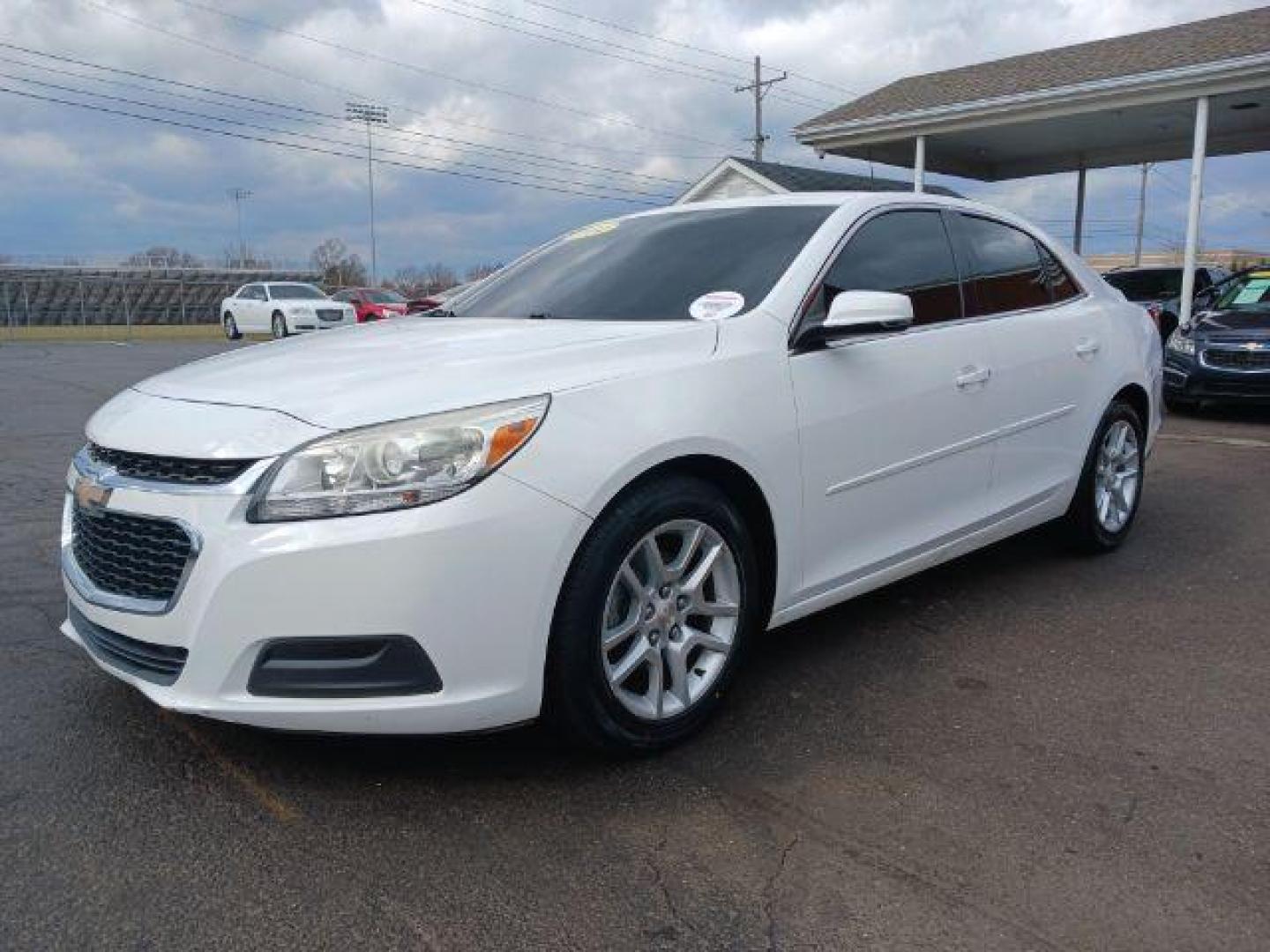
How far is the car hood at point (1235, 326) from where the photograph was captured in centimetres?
1026

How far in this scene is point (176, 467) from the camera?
263 centimetres

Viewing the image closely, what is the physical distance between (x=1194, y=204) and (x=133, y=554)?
16.2m

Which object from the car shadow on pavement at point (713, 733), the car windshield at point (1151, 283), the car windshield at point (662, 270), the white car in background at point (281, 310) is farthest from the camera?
the white car in background at point (281, 310)

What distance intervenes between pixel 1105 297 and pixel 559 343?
127 inches

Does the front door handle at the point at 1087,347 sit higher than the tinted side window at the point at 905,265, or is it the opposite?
the tinted side window at the point at 905,265

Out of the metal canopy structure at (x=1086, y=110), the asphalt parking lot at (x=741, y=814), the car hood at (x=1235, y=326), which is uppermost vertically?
the metal canopy structure at (x=1086, y=110)

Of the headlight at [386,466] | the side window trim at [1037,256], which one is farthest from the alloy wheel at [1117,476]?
the headlight at [386,466]

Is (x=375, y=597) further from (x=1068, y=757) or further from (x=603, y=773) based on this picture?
(x=1068, y=757)

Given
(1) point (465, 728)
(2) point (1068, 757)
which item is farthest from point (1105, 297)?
(1) point (465, 728)

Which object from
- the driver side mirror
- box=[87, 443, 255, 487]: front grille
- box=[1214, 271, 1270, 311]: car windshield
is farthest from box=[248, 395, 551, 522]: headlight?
box=[1214, 271, 1270, 311]: car windshield

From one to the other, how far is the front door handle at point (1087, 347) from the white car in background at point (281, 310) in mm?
24765

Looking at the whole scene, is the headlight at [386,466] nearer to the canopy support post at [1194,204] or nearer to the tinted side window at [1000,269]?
the tinted side window at [1000,269]

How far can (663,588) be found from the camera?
2943 millimetres

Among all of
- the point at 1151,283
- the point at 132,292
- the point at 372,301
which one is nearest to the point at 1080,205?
the point at 1151,283
